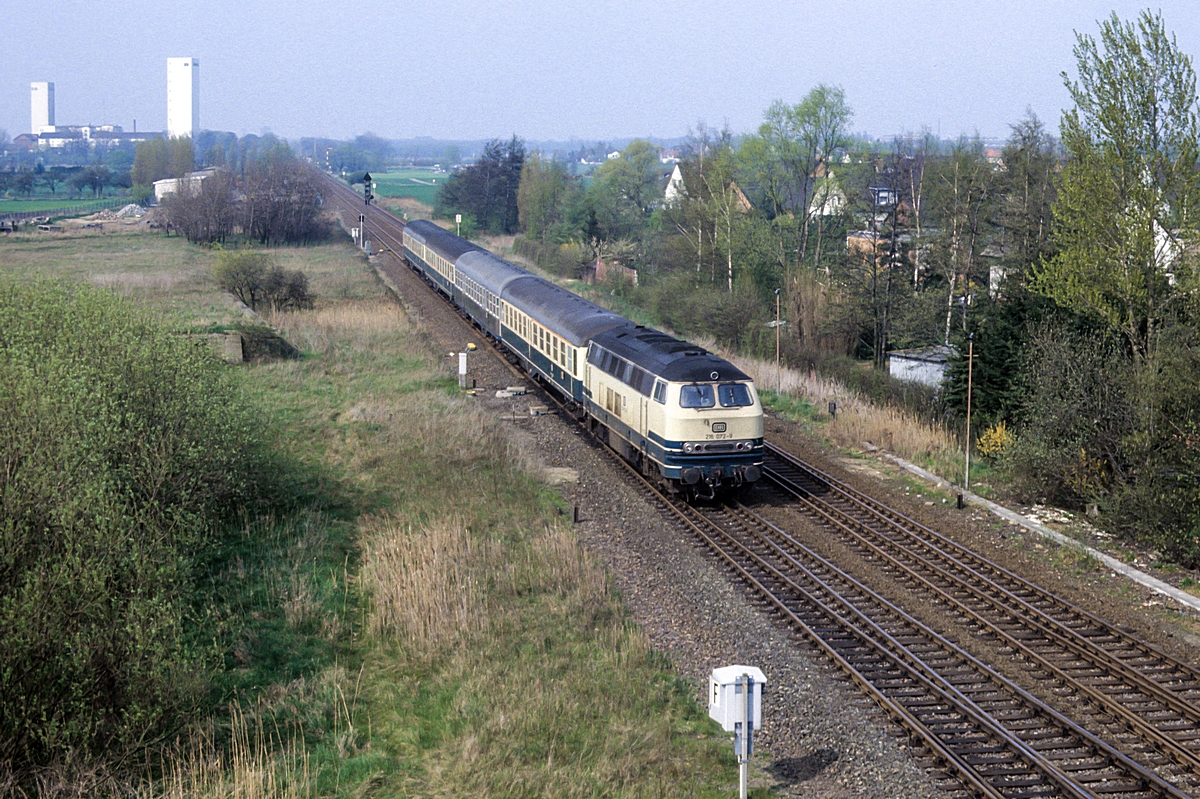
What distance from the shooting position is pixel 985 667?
13.0 metres

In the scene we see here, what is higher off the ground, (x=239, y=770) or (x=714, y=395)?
(x=714, y=395)

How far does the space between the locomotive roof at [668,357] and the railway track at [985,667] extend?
2637 mm

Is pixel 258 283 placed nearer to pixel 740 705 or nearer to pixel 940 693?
pixel 940 693

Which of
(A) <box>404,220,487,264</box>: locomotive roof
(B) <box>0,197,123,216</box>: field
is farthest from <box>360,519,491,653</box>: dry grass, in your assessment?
(B) <box>0,197,123,216</box>: field

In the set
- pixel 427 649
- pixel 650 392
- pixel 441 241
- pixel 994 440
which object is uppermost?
pixel 441 241

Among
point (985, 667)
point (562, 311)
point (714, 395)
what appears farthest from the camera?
point (562, 311)

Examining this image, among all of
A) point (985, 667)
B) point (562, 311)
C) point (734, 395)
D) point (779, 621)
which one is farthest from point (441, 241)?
point (985, 667)

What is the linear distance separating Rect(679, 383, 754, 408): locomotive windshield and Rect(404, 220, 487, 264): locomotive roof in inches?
1074

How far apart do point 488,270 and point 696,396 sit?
2090cm

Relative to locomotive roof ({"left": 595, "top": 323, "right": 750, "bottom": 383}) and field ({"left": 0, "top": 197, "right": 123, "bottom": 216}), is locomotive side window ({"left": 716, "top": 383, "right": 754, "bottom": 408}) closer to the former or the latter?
locomotive roof ({"left": 595, "top": 323, "right": 750, "bottom": 383})

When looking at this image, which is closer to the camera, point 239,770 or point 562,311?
point 239,770

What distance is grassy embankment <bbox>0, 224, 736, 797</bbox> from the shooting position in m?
10.6

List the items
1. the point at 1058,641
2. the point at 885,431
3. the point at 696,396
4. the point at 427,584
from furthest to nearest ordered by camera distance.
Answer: the point at 885,431 → the point at 696,396 → the point at 427,584 → the point at 1058,641

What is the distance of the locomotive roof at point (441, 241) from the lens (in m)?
46.8
